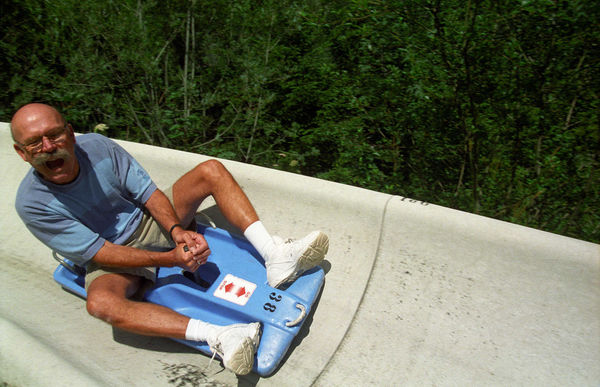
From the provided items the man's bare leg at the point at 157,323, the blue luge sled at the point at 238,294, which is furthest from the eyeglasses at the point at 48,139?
the blue luge sled at the point at 238,294

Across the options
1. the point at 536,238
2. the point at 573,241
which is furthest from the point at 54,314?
the point at 573,241

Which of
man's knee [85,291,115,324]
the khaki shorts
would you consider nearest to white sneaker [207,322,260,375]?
man's knee [85,291,115,324]

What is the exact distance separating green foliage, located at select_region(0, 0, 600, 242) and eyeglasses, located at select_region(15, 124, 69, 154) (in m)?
1.70

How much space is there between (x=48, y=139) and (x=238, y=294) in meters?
1.05

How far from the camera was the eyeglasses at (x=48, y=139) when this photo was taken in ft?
5.82

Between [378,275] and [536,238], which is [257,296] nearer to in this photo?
[378,275]

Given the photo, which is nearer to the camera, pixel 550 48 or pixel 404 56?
pixel 550 48

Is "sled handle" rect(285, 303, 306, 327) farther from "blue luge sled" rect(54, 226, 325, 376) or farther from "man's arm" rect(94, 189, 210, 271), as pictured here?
"man's arm" rect(94, 189, 210, 271)

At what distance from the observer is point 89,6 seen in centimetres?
362

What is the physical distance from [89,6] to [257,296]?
117 inches

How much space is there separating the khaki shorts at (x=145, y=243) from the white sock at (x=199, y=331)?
436 mm

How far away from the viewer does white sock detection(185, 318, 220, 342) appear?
1.79m

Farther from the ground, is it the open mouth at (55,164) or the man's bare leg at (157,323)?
the open mouth at (55,164)

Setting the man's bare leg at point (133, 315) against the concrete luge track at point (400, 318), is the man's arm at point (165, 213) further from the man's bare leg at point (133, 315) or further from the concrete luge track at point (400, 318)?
the concrete luge track at point (400, 318)
